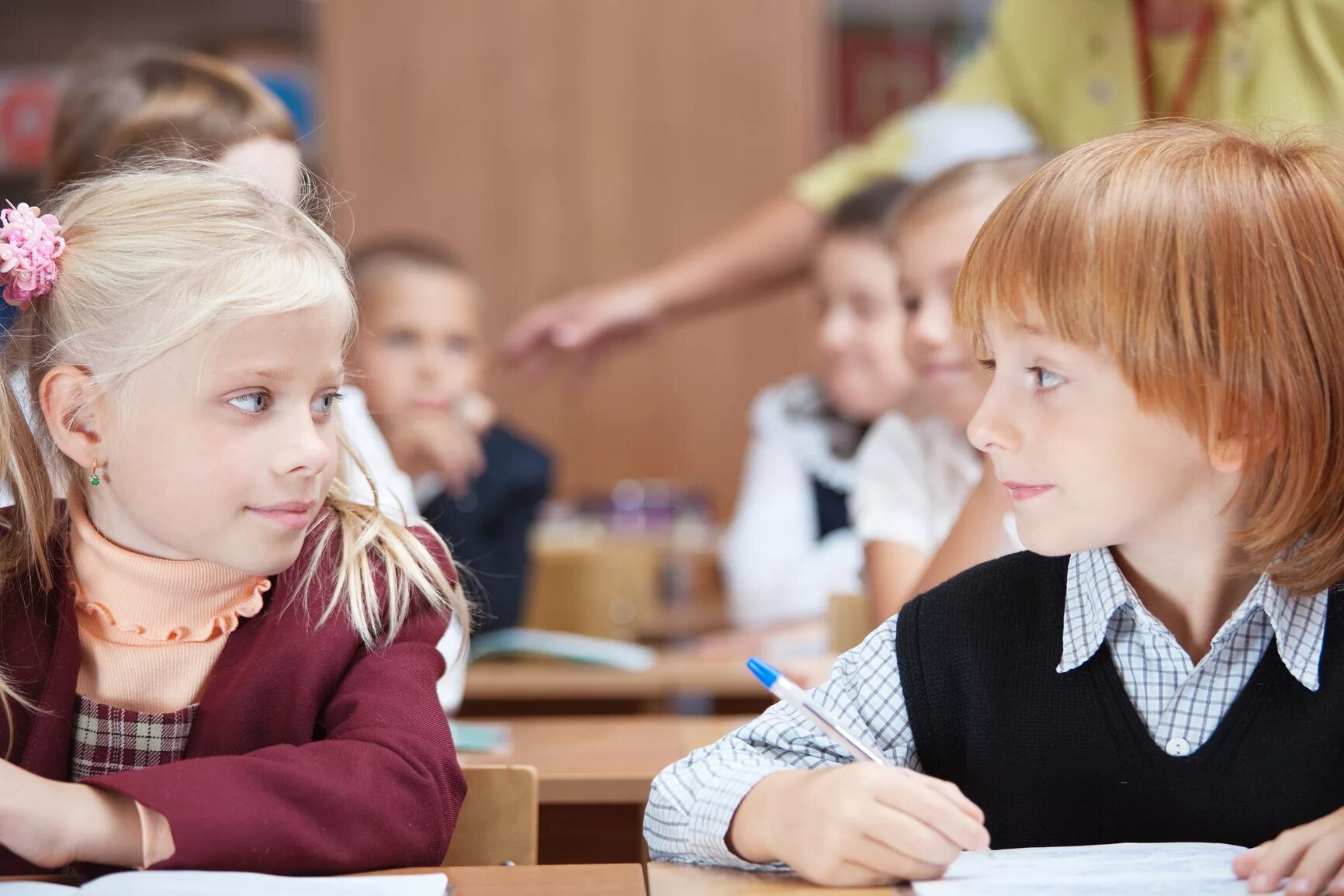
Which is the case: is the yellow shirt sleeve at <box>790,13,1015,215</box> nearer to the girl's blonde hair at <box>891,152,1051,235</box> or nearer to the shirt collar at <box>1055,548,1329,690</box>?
the girl's blonde hair at <box>891,152,1051,235</box>

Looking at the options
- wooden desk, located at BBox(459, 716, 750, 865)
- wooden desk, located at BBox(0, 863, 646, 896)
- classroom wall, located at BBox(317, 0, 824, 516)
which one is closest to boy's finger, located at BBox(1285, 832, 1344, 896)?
wooden desk, located at BBox(0, 863, 646, 896)

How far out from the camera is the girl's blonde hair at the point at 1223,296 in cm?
90

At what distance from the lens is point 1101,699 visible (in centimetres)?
98

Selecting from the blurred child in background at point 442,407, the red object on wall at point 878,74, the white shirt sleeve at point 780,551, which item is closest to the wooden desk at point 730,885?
the blurred child in background at point 442,407

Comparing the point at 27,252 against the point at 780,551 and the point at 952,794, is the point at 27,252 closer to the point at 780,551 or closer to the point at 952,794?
the point at 952,794

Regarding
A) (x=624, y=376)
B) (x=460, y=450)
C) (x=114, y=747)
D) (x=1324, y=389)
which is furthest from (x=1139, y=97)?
(x=624, y=376)

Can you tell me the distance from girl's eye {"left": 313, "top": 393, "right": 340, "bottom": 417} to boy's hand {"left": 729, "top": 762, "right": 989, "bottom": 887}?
17.5 inches

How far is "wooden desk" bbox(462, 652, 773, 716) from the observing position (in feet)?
6.09

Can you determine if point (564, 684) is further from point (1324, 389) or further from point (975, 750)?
point (1324, 389)

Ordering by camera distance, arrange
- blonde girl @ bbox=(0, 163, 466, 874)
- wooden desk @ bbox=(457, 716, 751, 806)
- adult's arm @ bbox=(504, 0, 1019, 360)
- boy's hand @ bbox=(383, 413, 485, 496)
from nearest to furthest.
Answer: blonde girl @ bbox=(0, 163, 466, 874) → wooden desk @ bbox=(457, 716, 751, 806) → adult's arm @ bbox=(504, 0, 1019, 360) → boy's hand @ bbox=(383, 413, 485, 496)

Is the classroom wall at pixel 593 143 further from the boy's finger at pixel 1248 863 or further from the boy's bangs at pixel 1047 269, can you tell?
the boy's finger at pixel 1248 863

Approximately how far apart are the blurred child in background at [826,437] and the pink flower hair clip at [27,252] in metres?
1.51

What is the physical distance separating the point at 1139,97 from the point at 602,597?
1.55 m

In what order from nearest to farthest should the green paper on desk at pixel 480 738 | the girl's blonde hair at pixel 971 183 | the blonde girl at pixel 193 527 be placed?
the blonde girl at pixel 193 527 → the green paper on desk at pixel 480 738 → the girl's blonde hair at pixel 971 183
